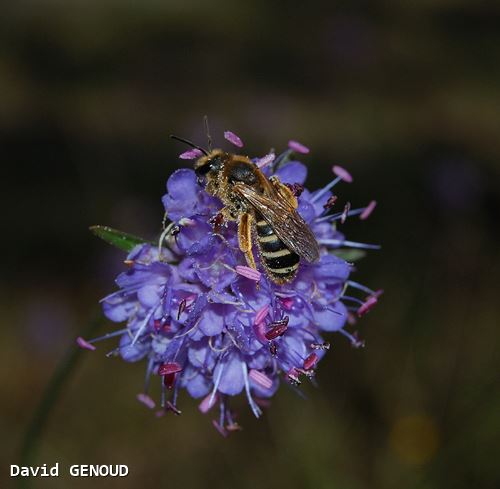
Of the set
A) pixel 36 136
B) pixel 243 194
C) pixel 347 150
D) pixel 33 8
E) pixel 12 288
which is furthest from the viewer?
pixel 33 8

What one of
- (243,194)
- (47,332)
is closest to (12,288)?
(47,332)

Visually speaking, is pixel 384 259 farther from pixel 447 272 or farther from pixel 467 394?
pixel 467 394

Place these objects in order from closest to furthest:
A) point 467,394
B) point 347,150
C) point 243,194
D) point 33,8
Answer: point 243,194 < point 467,394 < point 347,150 < point 33,8

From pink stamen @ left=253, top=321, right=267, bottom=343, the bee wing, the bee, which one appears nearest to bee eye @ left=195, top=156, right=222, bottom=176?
the bee

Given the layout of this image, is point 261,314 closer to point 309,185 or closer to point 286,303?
point 286,303

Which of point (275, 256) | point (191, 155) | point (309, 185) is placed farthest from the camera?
point (309, 185)

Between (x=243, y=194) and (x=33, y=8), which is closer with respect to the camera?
(x=243, y=194)

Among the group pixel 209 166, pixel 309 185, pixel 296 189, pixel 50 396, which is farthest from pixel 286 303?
pixel 309 185
